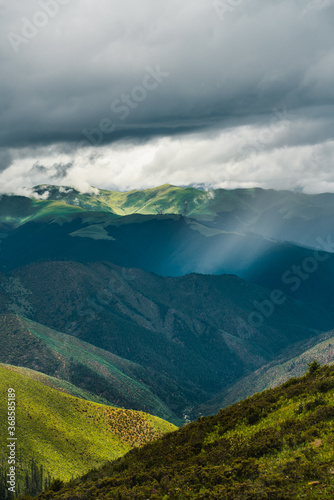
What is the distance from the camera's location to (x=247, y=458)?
94.4 ft

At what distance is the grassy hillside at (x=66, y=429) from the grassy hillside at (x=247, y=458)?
131 feet

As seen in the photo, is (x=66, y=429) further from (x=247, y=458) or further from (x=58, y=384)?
(x=247, y=458)

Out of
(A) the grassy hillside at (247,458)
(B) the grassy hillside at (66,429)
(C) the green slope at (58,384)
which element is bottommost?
(A) the grassy hillside at (247,458)

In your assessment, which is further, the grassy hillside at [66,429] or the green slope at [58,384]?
the green slope at [58,384]

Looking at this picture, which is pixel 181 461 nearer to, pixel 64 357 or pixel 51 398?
pixel 51 398

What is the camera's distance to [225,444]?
1366 inches

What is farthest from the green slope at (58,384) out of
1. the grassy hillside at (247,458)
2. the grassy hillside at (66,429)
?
the grassy hillside at (247,458)

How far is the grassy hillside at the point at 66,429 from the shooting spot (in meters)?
77.6

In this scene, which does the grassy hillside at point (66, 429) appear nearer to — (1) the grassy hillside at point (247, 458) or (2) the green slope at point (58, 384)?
(2) the green slope at point (58, 384)

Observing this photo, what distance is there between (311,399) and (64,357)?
17661cm

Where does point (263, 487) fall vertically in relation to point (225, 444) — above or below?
below

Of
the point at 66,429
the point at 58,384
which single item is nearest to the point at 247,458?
the point at 66,429

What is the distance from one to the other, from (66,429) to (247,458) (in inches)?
2946

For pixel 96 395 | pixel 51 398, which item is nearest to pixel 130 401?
pixel 96 395
